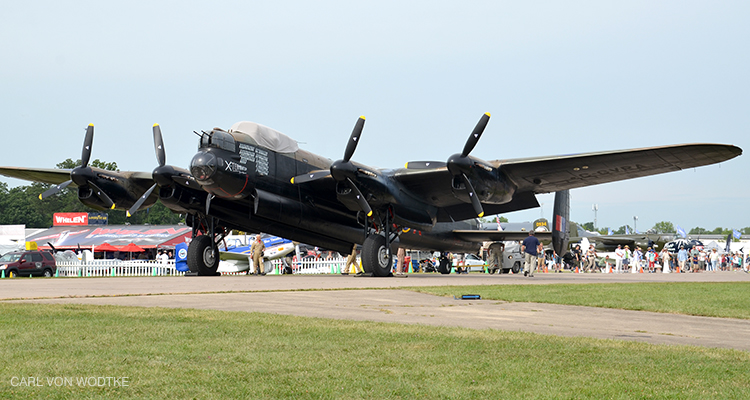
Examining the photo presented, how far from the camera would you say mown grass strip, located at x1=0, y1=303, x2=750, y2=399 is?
12.3 feet

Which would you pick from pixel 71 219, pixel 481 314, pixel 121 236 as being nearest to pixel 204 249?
pixel 481 314

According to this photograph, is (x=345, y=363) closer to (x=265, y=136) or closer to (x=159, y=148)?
(x=265, y=136)

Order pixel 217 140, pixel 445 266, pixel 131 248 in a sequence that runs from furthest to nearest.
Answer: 1. pixel 131 248
2. pixel 445 266
3. pixel 217 140

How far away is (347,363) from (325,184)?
58.4 feet

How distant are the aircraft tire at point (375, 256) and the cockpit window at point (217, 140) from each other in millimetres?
5869

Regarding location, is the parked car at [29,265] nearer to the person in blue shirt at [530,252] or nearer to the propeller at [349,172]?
the propeller at [349,172]

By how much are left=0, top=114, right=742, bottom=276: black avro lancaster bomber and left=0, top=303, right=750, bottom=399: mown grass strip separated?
14.0 meters

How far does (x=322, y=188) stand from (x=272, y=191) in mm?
1919

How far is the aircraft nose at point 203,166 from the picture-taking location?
19.5 m

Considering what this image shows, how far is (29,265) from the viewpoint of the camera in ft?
115

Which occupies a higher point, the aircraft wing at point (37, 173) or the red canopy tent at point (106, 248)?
the aircraft wing at point (37, 173)

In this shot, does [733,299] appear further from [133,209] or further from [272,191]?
[133,209]

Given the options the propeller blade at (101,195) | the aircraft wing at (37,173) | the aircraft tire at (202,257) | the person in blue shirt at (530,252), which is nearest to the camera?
the propeller blade at (101,195)

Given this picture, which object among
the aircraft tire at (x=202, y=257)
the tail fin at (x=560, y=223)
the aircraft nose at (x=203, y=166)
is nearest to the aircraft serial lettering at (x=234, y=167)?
the aircraft nose at (x=203, y=166)
